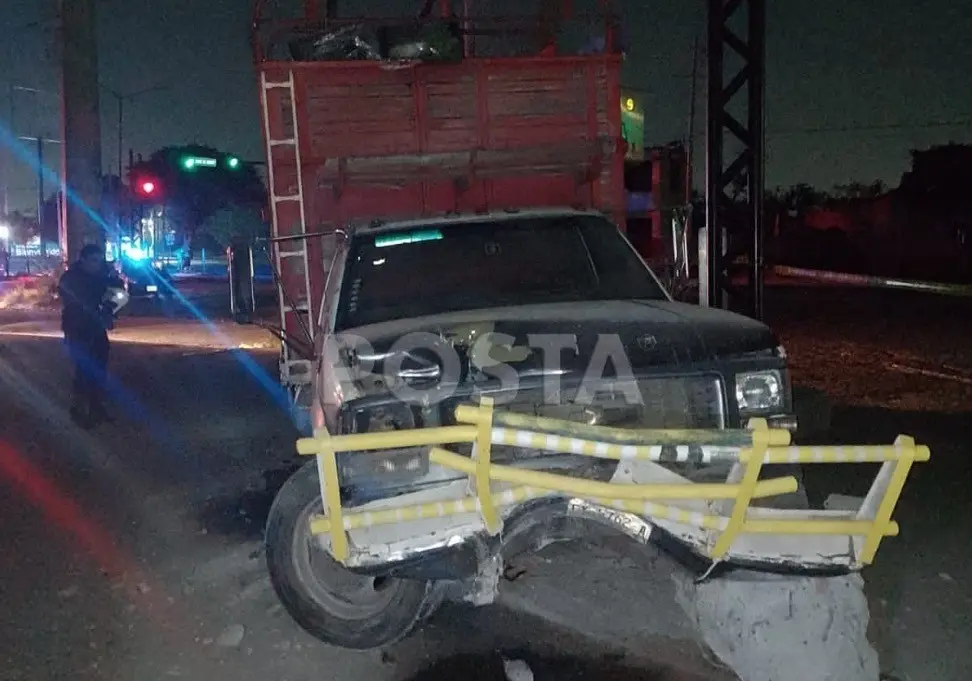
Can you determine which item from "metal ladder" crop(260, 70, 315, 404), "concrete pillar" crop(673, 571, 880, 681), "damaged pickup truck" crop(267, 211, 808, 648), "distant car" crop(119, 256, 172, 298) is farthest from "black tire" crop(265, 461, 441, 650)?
"distant car" crop(119, 256, 172, 298)

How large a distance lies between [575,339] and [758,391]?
83 centimetres

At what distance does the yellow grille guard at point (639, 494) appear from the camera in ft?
12.0

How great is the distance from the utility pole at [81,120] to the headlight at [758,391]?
14828 millimetres

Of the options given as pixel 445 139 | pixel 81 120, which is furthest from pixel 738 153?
pixel 81 120

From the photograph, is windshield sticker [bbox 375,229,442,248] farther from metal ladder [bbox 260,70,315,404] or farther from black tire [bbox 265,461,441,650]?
black tire [bbox 265,461,441,650]

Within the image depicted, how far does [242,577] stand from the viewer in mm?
5941

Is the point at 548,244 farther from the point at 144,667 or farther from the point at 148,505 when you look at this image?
the point at 148,505

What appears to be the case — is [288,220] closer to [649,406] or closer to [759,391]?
[649,406]

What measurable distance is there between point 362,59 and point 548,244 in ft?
7.95

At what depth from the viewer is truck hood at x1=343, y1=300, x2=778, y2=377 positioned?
447cm

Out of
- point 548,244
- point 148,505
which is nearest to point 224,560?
point 148,505

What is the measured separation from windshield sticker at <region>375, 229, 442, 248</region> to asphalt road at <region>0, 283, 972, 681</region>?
6.43 ft

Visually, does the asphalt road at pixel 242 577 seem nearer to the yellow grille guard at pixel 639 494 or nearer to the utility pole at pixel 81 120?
the yellow grille guard at pixel 639 494

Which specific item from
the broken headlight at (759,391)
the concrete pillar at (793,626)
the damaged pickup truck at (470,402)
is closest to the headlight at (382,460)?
the damaged pickup truck at (470,402)
